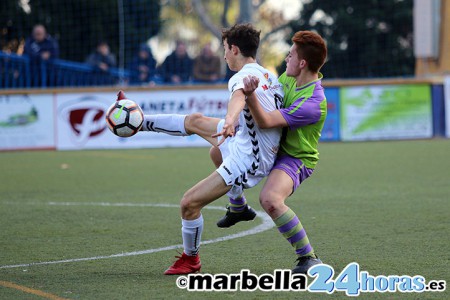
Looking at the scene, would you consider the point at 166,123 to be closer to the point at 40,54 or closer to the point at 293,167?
the point at 293,167

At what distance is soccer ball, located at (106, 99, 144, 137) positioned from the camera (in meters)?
7.01

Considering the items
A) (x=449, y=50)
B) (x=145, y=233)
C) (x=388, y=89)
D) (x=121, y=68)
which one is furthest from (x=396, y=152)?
(x=145, y=233)

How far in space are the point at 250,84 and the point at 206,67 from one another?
17.0 metres

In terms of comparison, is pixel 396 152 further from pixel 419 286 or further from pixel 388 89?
pixel 419 286

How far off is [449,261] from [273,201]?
1.45 m

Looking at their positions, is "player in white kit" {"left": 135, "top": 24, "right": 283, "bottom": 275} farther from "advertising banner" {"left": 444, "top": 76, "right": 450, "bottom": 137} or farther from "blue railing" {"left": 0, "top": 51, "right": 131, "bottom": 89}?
"blue railing" {"left": 0, "top": 51, "right": 131, "bottom": 89}

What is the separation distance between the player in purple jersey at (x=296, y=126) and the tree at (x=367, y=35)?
66.1ft

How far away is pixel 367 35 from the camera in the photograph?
27844 mm

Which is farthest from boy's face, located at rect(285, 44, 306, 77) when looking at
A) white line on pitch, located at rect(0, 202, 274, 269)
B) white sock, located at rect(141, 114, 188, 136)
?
white line on pitch, located at rect(0, 202, 274, 269)

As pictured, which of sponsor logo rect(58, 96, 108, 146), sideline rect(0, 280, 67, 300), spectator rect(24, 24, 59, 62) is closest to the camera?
sideline rect(0, 280, 67, 300)

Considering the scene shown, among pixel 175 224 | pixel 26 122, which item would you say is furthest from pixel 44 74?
pixel 175 224

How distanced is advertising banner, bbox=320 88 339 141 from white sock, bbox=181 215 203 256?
14.4 metres

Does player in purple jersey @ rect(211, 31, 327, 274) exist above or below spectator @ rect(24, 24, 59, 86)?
below

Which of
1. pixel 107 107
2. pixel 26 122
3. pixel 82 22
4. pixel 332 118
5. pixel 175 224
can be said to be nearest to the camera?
pixel 175 224
